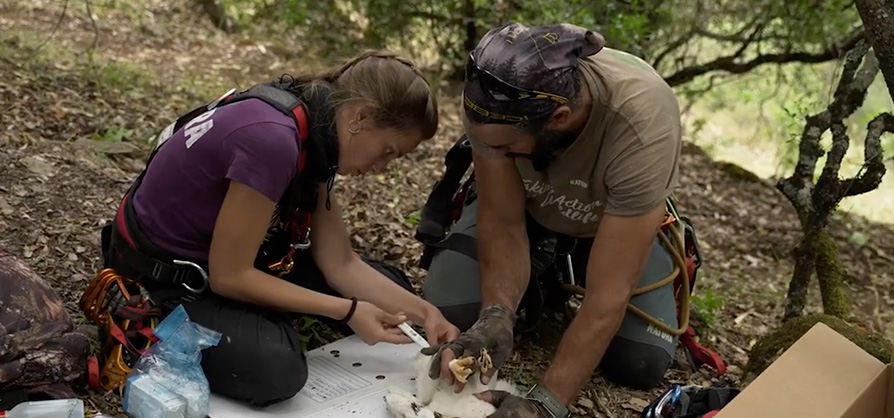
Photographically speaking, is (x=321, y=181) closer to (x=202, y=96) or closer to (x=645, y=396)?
(x=645, y=396)

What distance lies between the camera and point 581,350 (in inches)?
111

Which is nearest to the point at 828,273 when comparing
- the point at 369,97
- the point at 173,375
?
the point at 369,97

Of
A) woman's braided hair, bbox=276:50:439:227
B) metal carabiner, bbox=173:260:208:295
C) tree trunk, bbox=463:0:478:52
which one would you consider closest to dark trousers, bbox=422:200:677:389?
woman's braided hair, bbox=276:50:439:227

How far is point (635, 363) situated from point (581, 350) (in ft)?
1.76

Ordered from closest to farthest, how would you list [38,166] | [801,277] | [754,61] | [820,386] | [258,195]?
[820,386]
[258,195]
[801,277]
[38,166]
[754,61]

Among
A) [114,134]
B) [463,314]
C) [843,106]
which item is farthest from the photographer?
[114,134]

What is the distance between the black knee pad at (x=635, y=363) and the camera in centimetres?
328

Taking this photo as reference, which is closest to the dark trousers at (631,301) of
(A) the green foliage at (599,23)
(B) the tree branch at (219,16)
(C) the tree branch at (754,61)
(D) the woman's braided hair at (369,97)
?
(D) the woman's braided hair at (369,97)

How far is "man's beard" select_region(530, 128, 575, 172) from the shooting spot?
2.78 metres

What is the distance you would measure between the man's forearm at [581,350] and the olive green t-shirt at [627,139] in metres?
0.34

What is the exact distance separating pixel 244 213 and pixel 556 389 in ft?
3.72

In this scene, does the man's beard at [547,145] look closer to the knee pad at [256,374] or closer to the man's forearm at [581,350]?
the man's forearm at [581,350]

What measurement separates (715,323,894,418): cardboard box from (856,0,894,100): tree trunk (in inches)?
41.2

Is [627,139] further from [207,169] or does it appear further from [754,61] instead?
[754,61]
